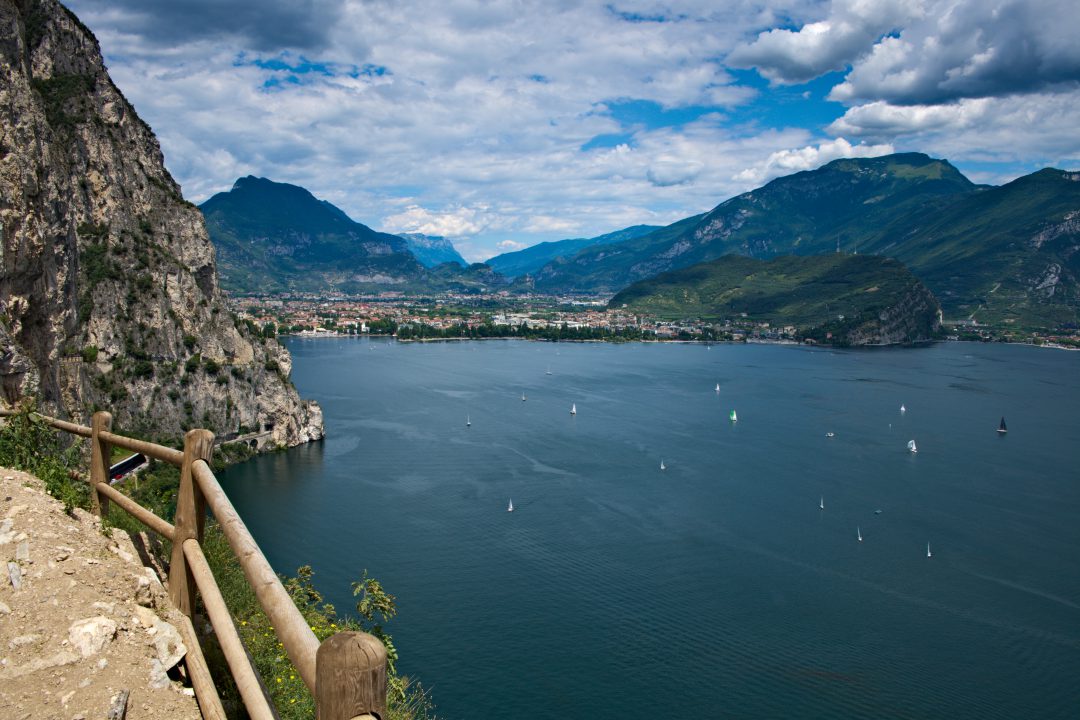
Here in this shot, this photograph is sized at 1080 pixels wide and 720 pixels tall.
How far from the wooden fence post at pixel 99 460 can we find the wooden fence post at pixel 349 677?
102 inches

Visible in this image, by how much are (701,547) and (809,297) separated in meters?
114

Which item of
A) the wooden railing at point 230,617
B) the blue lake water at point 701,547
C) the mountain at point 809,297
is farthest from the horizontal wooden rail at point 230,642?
the mountain at point 809,297

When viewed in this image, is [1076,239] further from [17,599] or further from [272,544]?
[17,599]

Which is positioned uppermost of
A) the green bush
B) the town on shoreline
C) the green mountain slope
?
the green mountain slope

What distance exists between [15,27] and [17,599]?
68.8ft

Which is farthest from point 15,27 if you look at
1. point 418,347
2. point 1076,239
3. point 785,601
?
point 1076,239

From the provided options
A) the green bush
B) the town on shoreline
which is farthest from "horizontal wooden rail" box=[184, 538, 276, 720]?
the town on shoreline

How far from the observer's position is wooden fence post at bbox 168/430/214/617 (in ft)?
7.89

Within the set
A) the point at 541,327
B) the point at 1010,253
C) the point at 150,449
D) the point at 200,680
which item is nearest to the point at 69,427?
the point at 150,449

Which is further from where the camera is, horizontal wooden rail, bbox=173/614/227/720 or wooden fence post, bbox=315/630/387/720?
horizontal wooden rail, bbox=173/614/227/720

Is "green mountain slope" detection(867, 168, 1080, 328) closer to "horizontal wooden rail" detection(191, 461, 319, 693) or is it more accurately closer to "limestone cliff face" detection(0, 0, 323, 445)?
"limestone cliff face" detection(0, 0, 323, 445)

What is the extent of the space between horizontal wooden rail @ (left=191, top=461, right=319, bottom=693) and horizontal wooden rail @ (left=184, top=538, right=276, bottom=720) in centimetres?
18

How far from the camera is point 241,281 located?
187m

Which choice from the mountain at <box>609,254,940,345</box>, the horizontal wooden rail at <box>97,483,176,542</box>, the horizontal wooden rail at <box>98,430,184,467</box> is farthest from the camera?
the mountain at <box>609,254,940,345</box>
